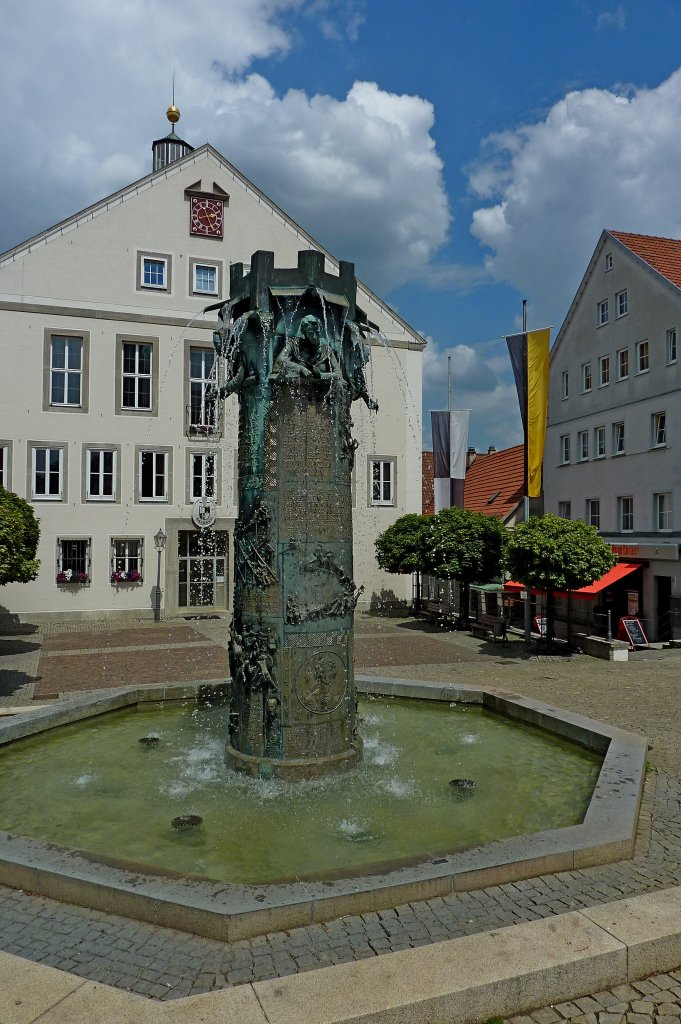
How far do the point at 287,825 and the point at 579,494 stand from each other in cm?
3091

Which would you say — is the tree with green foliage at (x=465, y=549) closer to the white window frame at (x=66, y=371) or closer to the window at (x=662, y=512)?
the window at (x=662, y=512)

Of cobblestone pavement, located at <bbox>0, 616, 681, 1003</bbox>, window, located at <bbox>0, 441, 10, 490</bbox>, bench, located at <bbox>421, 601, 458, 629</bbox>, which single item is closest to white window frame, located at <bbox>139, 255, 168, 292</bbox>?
window, located at <bbox>0, 441, 10, 490</bbox>

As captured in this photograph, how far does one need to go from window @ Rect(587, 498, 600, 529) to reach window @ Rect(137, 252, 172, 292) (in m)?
20.9

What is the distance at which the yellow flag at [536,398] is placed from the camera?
24203 mm

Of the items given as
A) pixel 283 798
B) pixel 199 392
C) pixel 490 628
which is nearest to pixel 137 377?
pixel 199 392

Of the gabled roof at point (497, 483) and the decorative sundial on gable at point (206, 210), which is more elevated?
the decorative sundial on gable at point (206, 210)

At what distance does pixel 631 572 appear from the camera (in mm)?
29891

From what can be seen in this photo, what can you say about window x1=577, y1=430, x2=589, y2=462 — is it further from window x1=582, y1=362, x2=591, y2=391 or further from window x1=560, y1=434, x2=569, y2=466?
window x1=582, y1=362, x2=591, y2=391

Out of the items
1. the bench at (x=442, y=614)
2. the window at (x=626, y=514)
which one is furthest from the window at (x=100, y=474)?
the window at (x=626, y=514)

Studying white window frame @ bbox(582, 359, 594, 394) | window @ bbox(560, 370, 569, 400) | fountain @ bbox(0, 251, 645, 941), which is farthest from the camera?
window @ bbox(560, 370, 569, 400)

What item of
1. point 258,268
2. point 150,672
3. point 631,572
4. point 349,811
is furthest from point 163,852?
point 631,572

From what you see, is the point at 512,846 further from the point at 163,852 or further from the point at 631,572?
the point at 631,572

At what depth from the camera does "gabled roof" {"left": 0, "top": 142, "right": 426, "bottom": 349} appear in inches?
1150

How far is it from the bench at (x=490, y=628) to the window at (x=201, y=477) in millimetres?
12341
